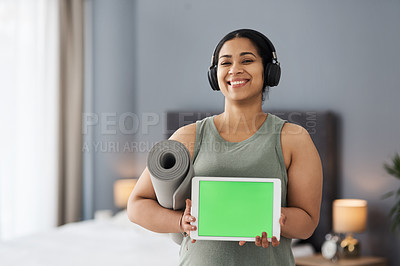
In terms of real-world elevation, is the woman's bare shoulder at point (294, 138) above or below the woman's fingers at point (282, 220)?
above

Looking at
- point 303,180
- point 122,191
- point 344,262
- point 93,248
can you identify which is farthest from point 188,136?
point 122,191

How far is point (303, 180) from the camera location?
116 cm

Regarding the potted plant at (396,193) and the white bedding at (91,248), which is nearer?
the white bedding at (91,248)

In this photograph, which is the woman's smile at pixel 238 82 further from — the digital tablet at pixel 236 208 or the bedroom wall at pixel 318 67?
the bedroom wall at pixel 318 67

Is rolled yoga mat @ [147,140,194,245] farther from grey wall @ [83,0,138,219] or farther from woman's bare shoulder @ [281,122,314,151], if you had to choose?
grey wall @ [83,0,138,219]

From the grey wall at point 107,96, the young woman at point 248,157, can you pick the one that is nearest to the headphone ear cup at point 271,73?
the young woman at point 248,157

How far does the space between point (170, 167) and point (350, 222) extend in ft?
7.11

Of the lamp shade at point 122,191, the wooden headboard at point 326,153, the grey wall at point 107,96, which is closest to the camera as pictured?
the wooden headboard at point 326,153

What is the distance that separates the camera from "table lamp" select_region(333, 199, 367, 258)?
9.76 ft

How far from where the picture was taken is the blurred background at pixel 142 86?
3.12 metres

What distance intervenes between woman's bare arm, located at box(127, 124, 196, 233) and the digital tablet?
73mm

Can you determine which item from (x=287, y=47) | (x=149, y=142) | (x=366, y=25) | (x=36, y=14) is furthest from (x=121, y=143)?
(x=366, y=25)

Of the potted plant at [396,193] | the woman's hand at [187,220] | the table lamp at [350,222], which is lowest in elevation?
the table lamp at [350,222]

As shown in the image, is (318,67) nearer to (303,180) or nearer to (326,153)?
(326,153)
